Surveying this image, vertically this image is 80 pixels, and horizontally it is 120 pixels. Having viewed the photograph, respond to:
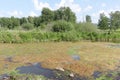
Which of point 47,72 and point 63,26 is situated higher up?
point 63,26

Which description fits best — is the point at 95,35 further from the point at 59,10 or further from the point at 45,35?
the point at 59,10

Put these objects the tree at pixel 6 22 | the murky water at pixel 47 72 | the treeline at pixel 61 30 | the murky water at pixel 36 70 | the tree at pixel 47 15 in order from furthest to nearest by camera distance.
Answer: the tree at pixel 6 22 < the tree at pixel 47 15 < the treeline at pixel 61 30 < the murky water at pixel 36 70 < the murky water at pixel 47 72

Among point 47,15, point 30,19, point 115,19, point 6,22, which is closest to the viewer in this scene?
point 115,19

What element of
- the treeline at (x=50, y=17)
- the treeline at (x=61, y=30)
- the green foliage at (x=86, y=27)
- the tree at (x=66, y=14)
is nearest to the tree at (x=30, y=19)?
the treeline at (x=61, y=30)

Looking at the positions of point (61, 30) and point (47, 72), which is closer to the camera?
point (47, 72)

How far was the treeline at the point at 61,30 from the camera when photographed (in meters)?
30.1

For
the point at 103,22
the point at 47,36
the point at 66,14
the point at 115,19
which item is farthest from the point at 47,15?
the point at 47,36

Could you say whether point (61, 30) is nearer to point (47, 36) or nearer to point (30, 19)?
point (47, 36)

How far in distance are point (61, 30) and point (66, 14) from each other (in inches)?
548

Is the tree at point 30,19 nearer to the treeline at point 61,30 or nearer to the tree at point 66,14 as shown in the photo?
the treeline at point 61,30

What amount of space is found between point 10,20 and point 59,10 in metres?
16.6

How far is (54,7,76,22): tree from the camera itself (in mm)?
49781

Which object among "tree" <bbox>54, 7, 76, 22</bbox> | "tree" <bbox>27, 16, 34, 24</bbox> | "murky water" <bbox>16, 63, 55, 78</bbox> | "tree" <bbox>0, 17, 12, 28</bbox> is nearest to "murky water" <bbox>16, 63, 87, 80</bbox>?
"murky water" <bbox>16, 63, 55, 78</bbox>

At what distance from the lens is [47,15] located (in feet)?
171
